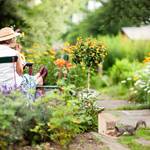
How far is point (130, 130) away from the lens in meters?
8.80

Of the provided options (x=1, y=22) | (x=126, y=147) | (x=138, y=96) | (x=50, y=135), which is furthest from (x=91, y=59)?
(x=1, y=22)

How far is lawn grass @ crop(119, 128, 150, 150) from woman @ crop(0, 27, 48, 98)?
149cm

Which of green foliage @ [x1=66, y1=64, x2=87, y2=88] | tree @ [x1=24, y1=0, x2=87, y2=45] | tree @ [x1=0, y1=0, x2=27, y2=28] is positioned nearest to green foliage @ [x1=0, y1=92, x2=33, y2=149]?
green foliage @ [x1=66, y1=64, x2=87, y2=88]

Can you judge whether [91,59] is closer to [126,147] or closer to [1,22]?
[126,147]

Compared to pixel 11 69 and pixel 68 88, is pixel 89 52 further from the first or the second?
pixel 68 88

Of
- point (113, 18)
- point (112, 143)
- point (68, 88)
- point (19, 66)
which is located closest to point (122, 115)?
point (19, 66)

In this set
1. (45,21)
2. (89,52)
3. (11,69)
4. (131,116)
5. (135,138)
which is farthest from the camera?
(45,21)

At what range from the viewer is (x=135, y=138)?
28.3ft

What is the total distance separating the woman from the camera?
8.23 metres

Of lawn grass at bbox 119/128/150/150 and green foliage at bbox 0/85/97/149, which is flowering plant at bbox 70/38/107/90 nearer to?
lawn grass at bbox 119/128/150/150

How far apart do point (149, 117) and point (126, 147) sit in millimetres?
3339

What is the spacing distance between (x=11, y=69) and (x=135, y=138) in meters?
2.06

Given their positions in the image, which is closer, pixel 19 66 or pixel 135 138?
pixel 19 66

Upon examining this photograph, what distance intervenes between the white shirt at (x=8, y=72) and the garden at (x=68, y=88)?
39cm
